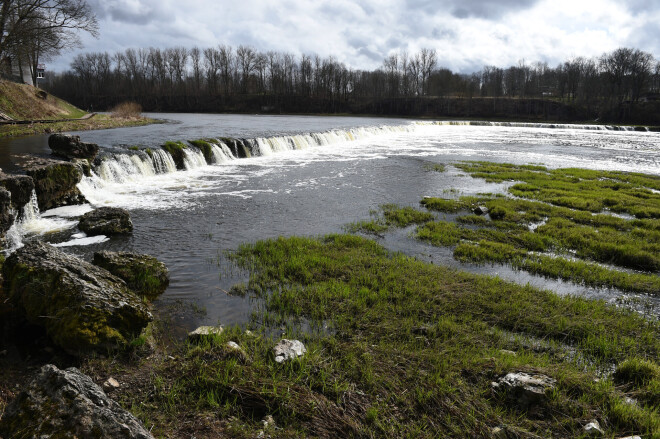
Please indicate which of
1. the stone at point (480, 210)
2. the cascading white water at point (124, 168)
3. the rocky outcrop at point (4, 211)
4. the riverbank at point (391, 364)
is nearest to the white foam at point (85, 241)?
the rocky outcrop at point (4, 211)

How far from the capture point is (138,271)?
837cm

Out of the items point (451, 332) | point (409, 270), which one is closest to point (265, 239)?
point (409, 270)

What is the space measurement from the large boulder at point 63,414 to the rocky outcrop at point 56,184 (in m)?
14.0

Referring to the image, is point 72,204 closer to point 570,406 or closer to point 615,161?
point 570,406

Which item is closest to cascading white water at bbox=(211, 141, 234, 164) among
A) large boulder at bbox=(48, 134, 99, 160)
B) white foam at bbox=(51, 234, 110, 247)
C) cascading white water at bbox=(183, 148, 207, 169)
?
cascading white water at bbox=(183, 148, 207, 169)

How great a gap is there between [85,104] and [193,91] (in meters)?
35.1

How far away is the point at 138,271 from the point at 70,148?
1580cm

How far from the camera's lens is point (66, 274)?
6.03m

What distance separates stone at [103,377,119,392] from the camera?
474 cm

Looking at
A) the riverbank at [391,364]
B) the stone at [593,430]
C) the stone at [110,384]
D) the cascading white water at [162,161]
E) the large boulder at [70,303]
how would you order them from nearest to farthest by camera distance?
the stone at [593,430] → the riverbank at [391,364] → the stone at [110,384] → the large boulder at [70,303] → the cascading white water at [162,161]

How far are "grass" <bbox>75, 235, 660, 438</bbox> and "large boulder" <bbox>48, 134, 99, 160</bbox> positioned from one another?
56.6 ft

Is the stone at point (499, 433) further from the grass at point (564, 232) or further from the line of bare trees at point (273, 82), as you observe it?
the line of bare trees at point (273, 82)

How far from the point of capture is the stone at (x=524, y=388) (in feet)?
15.1

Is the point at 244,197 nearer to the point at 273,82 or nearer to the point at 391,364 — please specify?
the point at 391,364
